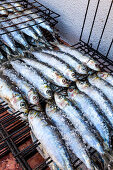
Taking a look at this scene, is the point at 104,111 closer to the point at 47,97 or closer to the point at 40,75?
the point at 47,97

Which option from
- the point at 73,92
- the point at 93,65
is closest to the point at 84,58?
the point at 93,65

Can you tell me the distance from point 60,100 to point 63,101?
36mm

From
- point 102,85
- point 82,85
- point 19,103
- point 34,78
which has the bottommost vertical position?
point 102,85

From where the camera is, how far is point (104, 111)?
1.75 meters

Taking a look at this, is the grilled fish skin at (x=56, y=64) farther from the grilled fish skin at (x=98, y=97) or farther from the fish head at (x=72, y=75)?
the grilled fish skin at (x=98, y=97)

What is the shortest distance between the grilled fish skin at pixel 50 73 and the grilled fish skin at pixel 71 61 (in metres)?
0.30

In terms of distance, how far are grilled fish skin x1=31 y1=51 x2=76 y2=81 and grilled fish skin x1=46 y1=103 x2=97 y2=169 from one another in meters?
0.49

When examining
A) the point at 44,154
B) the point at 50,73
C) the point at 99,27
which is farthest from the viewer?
the point at 99,27

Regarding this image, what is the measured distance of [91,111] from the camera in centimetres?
171

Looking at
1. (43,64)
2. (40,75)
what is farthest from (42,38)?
(40,75)

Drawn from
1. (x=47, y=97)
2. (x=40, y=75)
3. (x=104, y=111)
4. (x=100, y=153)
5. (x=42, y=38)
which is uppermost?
(x=42, y=38)

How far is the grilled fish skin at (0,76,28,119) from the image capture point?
69.3 inches

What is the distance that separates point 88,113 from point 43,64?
853mm

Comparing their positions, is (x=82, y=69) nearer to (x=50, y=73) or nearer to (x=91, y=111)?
(x=50, y=73)
